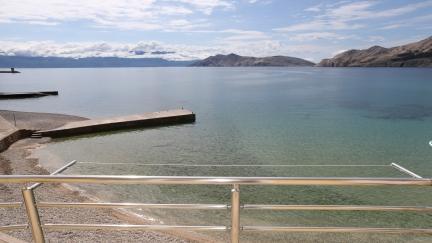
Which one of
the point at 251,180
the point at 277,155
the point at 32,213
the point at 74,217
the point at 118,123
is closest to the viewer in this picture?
the point at 251,180

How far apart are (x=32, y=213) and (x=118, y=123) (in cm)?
2850

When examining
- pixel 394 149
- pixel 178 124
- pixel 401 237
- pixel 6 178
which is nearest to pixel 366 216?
pixel 401 237

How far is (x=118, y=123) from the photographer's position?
2978cm

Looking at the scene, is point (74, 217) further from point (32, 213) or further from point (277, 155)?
point (277, 155)

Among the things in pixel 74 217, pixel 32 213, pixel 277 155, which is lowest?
pixel 277 155

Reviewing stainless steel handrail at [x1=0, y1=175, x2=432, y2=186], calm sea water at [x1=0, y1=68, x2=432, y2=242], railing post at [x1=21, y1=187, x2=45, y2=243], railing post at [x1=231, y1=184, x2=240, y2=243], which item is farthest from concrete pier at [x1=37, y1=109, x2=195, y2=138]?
railing post at [x1=231, y1=184, x2=240, y2=243]

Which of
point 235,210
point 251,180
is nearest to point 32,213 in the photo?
point 235,210

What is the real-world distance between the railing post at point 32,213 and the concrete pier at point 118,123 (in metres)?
26.0

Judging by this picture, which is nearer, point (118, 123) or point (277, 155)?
point (277, 155)

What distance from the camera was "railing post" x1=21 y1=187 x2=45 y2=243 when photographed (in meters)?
2.35

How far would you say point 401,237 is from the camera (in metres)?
9.38

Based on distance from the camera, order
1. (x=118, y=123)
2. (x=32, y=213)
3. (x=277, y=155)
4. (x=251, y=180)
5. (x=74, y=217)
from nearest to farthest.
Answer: (x=251, y=180) → (x=32, y=213) → (x=74, y=217) → (x=277, y=155) → (x=118, y=123)

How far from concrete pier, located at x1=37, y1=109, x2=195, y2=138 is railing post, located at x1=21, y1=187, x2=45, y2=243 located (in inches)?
1023

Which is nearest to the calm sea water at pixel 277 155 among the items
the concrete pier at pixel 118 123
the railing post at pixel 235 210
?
the concrete pier at pixel 118 123
